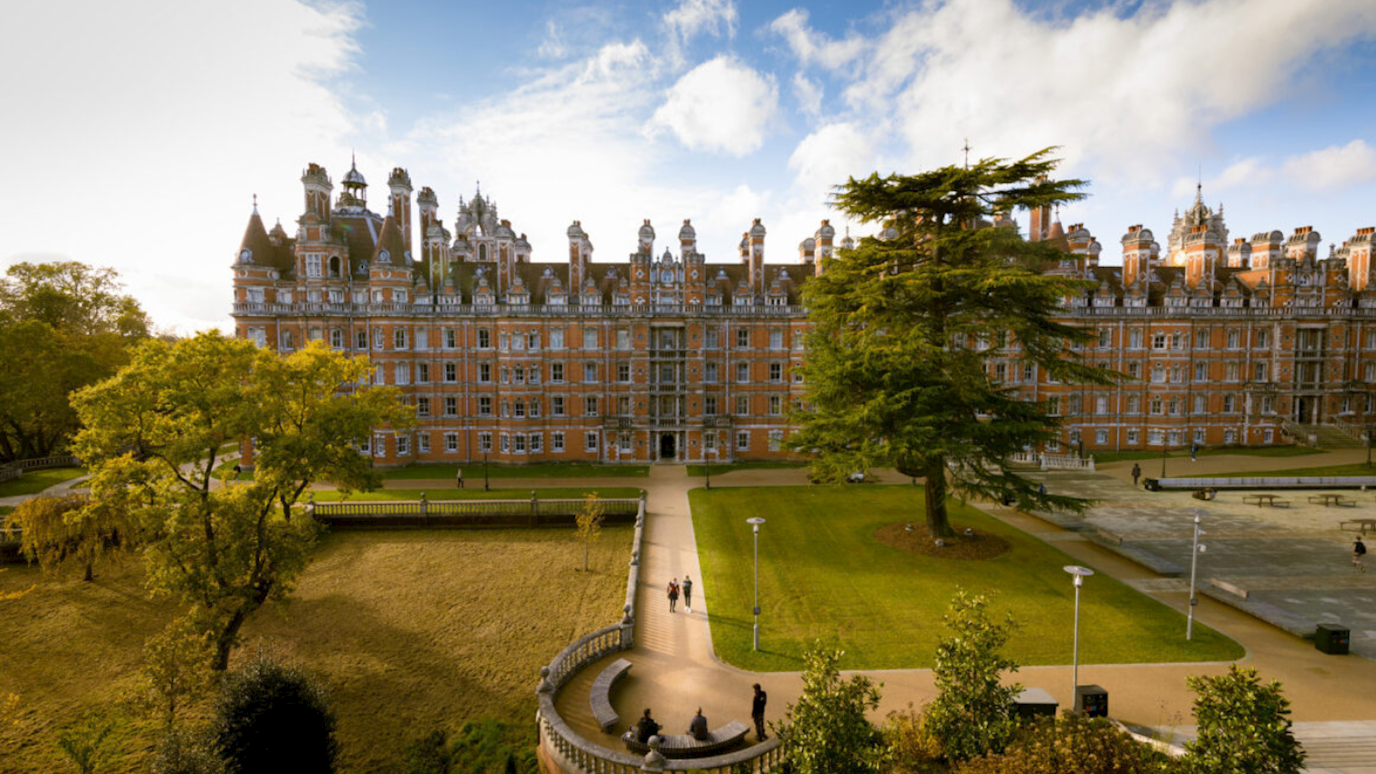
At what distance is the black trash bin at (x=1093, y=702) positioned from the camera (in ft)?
55.4

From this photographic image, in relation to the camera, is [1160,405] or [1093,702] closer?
[1093,702]

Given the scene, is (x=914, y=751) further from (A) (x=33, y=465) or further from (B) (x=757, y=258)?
(A) (x=33, y=465)

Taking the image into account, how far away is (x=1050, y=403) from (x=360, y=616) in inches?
1344

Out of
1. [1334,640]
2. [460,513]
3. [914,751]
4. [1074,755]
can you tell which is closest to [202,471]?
[460,513]

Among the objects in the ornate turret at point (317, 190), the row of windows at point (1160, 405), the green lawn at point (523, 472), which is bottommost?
the green lawn at point (523, 472)

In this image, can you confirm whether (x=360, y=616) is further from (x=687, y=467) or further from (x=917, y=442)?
(x=687, y=467)

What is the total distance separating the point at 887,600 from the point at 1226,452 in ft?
173

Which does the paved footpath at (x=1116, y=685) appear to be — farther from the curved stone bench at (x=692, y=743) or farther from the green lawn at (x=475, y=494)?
the green lawn at (x=475, y=494)

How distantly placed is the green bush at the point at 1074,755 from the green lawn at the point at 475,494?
3214cm

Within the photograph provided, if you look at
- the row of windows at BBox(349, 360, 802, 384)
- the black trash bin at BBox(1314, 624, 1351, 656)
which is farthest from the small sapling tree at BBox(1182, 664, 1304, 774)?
the row of windows at BBox(349, 360, 802, 384)

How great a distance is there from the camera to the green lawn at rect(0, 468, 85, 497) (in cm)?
4400

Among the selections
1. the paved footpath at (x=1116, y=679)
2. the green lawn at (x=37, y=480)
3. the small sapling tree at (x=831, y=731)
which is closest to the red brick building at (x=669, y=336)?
the green lawn at (x=37, y=480)

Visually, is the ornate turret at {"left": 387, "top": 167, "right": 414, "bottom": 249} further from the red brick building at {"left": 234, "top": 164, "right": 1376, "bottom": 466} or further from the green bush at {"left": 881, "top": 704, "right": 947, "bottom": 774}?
the green bush at {"left": 881, "top": 704, "right": 947, "bottom": 774}

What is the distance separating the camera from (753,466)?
53938 millimetres
